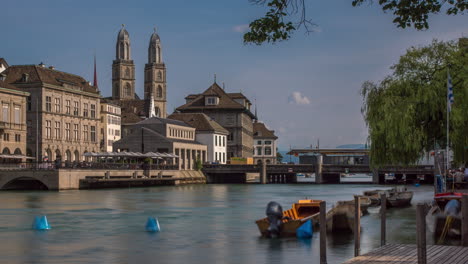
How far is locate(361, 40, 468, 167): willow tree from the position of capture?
4772 centimetres

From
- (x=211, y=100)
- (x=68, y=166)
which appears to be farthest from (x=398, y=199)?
(x=211, y=100)

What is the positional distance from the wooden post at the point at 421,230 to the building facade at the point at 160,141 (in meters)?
106

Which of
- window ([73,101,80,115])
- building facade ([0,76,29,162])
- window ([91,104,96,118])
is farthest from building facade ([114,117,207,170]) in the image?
building facade ([0,76,29,162])

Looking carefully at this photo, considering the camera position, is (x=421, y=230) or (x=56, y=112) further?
(x=56, y=112)

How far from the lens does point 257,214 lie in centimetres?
5375

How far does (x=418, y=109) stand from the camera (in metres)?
50.1

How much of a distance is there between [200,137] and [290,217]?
110 m

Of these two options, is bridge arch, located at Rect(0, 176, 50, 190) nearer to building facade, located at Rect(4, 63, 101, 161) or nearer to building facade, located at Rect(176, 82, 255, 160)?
building facade, located at Rect(4, 63, 101, 161)

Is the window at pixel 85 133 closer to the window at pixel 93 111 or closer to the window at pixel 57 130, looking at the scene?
the window at pixel 93 111

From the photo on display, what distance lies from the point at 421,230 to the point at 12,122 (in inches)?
3739

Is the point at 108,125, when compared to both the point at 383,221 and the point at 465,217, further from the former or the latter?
the point at 465,217

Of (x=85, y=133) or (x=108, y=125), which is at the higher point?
(x=108, y=125)

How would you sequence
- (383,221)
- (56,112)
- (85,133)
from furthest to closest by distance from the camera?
1. (85,133)
2. (56,112)
3. (383,221)

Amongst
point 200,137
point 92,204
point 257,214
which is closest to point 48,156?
point 200,137
